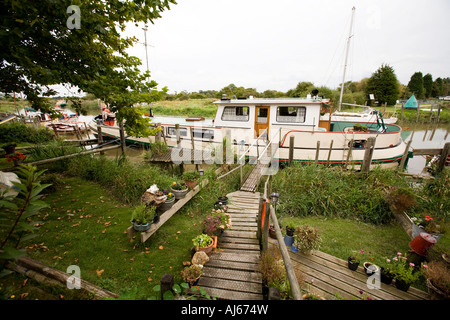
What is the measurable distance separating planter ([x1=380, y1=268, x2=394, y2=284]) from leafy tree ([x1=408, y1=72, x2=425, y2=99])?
56.4 m

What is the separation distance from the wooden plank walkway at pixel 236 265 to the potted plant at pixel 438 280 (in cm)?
272

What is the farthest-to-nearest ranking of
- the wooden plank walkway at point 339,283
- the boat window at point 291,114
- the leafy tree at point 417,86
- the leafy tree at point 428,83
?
1. the leafy tree at point 428,83
2. the leafy tree at point 417,86
3. the boat window at point 291,114
4. the wooden plank walkway at point 339,283

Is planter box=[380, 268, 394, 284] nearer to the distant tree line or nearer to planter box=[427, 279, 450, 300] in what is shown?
planter box=[427, 279, 450, 300]

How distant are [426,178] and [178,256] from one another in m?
8.71

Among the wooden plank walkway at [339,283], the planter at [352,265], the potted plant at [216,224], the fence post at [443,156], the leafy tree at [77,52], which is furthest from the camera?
the fence post at [443,156]

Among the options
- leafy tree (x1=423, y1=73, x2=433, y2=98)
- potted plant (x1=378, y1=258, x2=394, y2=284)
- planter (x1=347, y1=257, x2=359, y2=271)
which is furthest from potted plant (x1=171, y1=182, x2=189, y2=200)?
leafy tree (x1=423, y1=73, x2=433, y2=98)

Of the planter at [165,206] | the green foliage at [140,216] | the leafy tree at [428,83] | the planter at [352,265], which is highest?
the leafy tree at [428,83]

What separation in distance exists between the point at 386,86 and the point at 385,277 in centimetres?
4232

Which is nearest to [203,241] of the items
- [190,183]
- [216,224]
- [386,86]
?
[216,224]

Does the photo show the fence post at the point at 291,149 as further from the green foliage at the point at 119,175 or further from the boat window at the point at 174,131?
the boat window at the point at 174,131

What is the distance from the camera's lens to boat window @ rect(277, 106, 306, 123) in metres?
9.81

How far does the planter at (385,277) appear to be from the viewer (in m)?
3.39

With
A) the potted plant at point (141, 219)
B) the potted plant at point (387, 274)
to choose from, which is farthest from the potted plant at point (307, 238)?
the potted plant at point (141, 219)
